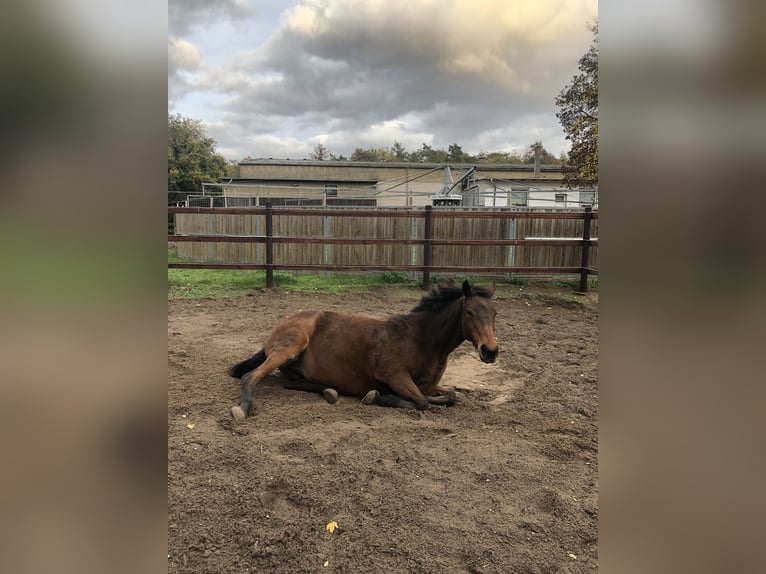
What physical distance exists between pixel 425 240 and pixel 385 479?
7311 mm

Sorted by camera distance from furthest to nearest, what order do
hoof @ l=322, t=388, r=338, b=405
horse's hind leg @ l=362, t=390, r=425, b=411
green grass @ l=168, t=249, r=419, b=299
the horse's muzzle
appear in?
green grass @ l=168, t=249, r=419, b=299, hoof @ l=322, t=388, r=338, b=405, horse's hind leg @ l=362, t=390, r=425, b=411, the horse's muzzle

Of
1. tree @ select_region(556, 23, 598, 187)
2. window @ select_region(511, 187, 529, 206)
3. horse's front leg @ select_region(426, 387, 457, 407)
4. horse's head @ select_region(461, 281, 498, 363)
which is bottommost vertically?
horse's front leg @ select_region(426, 387, 457, 407)

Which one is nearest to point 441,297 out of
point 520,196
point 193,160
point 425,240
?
point 425,240

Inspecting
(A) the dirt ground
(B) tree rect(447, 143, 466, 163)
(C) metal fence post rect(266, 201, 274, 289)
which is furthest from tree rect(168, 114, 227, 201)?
(B) tree rect(447, 143, 466, 163)

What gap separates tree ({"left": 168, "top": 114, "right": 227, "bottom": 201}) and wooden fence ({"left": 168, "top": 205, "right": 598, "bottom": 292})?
41.7ft

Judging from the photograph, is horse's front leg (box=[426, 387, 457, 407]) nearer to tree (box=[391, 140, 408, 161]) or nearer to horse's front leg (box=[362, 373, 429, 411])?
horse's front leg (box=[362, 373, 429, 411])

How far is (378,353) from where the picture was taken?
4059 mm

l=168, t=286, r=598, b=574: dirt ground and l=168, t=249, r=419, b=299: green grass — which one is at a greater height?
l=168, t=249, r=419, b=299: green grass

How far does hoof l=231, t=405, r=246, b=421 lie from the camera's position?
351 cm

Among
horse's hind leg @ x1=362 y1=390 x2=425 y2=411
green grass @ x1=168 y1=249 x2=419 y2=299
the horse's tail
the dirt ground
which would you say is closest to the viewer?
the dirt ground
